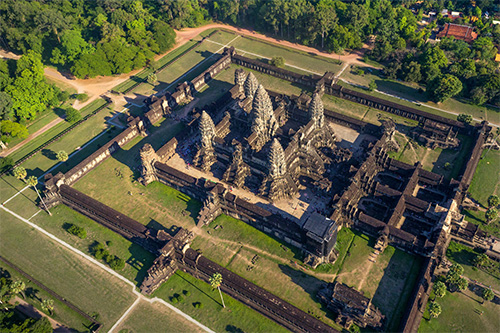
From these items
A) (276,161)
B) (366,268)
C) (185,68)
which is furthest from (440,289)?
(185,68)

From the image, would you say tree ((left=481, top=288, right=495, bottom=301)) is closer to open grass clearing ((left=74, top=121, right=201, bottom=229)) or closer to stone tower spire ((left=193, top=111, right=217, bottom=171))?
open grass clearing ((left=74, top=121, right=201, bottom=229))

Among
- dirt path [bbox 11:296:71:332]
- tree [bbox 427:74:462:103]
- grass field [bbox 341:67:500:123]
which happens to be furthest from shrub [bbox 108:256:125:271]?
tree [bbox 427:74:462:103]

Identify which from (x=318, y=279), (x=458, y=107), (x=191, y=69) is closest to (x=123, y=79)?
(x=191, y=69)

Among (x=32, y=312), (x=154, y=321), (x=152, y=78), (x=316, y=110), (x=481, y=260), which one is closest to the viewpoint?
(x=154, y=321)

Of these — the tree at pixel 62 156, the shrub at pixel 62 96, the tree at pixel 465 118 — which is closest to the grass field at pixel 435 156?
the tree at pixel 465 118

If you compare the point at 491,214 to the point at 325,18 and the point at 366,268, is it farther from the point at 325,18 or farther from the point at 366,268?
the point at 325,18

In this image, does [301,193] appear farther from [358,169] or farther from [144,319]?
[144,319]

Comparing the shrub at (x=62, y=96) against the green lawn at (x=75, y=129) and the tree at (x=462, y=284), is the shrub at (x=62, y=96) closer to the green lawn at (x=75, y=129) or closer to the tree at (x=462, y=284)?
the green lawn at (x=75, y=129)
